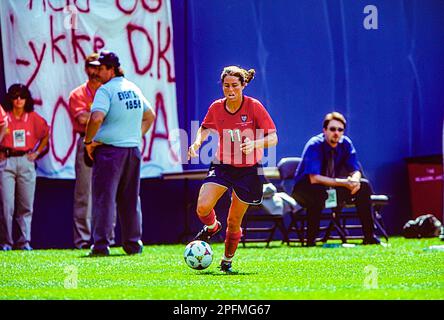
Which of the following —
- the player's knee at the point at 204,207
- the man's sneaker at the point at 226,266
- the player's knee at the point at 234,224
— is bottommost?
the man's sneaker at the point at 226,266

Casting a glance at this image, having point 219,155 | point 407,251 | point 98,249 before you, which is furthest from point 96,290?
point 407,251

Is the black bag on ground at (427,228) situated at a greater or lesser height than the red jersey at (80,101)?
lesser

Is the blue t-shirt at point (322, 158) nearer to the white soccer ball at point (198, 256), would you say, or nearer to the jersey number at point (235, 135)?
the jersey number at point (235, 135)

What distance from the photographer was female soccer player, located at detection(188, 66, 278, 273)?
940cm

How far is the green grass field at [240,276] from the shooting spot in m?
7.11

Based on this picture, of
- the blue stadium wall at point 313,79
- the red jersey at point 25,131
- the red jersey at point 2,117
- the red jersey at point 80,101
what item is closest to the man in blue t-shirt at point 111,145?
the red jersey at point 80,101

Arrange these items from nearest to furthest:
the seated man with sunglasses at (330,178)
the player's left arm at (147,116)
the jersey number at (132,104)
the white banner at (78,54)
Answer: the jersey number at (132,104) → the player's left arm at (147,116) → the seated man with sunglasses at (330,178) → the white banner at (78,54)

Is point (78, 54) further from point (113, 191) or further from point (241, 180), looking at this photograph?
point (241, 180)

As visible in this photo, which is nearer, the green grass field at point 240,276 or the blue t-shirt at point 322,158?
the green grass field at point 240,276

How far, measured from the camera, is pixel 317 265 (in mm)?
10188

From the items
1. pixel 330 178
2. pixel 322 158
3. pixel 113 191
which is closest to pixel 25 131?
pixel 113 191

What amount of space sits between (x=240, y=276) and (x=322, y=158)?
224 inches

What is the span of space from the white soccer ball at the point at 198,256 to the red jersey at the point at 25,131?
218 inches

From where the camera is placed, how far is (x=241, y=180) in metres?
9.41
